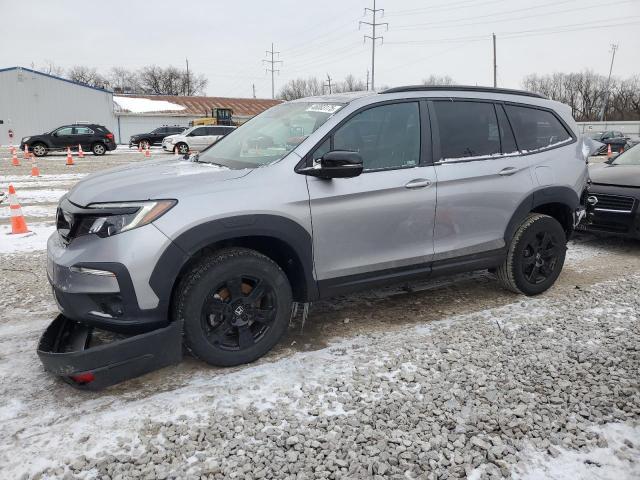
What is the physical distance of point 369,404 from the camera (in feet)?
9.89

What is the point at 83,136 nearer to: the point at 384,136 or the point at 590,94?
the point at 384,136

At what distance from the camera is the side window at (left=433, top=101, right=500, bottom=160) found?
4.14m

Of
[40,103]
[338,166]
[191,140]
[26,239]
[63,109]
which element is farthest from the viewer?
[63,109]

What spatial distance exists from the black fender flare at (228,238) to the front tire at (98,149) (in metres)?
25.6

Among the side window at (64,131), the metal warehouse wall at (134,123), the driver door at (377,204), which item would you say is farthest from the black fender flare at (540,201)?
the metal warehouse wall at (134,123)

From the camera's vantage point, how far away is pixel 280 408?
298 cm

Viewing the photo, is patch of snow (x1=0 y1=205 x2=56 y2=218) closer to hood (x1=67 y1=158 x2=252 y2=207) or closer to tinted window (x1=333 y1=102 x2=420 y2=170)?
hood (x1=67 y1=158 x2=252 y2=207)

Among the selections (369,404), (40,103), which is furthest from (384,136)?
(40,103)

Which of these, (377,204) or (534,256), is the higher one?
(377,204)

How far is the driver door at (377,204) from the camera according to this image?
3.55m

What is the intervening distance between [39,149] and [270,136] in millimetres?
24854

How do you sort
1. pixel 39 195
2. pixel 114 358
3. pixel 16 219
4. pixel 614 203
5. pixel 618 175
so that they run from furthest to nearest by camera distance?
pixel 39 195 < pixel 16 219 < pixel 618 175 < pixel 614 203 < pixel 114 358

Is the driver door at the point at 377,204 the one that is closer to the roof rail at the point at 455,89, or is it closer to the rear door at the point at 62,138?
the roof rail at the point at 455,89

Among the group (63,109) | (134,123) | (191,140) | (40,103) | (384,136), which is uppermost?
(40,103)
